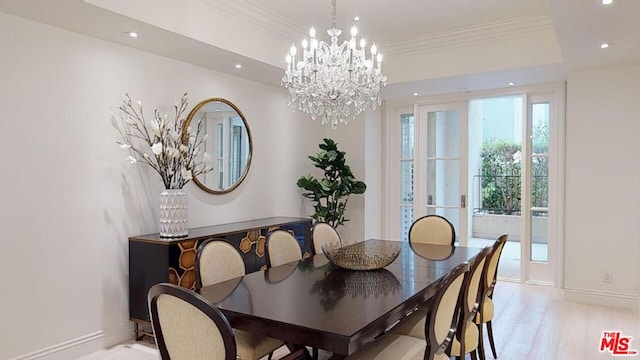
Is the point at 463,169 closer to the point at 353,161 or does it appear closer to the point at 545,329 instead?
the point at 353,161

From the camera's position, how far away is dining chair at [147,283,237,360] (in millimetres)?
1602

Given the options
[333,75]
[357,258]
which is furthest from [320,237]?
[333,75]

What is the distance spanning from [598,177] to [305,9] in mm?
3513

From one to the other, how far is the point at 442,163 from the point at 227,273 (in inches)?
163

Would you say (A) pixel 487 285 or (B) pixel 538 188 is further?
(B) pixel 538 188

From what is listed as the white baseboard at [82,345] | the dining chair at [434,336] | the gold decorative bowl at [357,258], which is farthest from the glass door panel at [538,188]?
the white baseboard at [82,345]

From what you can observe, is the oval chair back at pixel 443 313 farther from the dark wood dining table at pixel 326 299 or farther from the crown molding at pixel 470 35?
the crown molding at pixel 470 35

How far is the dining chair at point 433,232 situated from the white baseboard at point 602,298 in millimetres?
1792

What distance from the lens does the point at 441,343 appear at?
6.94 feet

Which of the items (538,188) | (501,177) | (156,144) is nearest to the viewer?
(156,144)

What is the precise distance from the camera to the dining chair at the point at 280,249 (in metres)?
3.22

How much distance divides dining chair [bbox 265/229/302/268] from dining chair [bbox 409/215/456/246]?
1.27 m

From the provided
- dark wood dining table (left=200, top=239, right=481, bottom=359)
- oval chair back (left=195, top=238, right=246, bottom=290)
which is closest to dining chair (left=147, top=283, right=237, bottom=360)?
dark wood dining table (left=200, top=239, right=481, bottom=359)

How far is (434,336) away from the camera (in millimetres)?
1988
